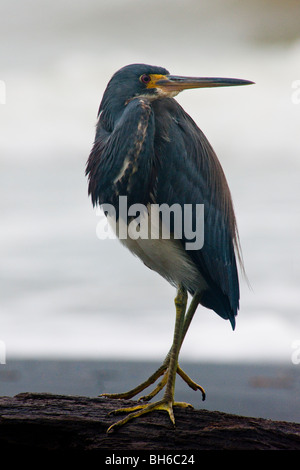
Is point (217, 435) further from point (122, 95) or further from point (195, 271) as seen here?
point (122, 95)

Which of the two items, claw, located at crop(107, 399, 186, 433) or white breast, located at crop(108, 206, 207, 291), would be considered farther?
white breast, located at crop(108, 206, 207, 291)

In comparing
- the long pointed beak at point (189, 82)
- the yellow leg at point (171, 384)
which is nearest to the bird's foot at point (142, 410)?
the yellow leg at point (171, 384)

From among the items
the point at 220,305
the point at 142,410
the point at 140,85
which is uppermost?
the point at 140,85

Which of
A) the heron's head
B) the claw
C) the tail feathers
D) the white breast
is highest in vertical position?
the heron's head

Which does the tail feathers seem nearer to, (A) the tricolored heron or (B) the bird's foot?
(A) the tricolored heron

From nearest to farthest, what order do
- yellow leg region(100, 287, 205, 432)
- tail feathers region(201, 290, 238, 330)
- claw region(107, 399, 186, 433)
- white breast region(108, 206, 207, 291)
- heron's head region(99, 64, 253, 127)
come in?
claw region(107, 399, 186, 433)
yellow leg region(100, 287, 205, 432)
white breast region(108, 206, 207, 291)
heron's head region(99, 64, 253, 127)
tail feathers region(201, 290, 238, 330)

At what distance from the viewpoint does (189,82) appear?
18.0 feet

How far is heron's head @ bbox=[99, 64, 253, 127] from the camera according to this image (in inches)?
210

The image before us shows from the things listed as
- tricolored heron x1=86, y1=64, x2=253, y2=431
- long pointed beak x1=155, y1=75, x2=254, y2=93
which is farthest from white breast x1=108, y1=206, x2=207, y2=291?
long pointed beak x1=155, y1=75, x2=254, y2=93

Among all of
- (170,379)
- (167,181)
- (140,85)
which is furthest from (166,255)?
(140,85)

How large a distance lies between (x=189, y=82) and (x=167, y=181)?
3.27ft

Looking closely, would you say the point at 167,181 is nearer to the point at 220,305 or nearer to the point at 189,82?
the point at 189,82

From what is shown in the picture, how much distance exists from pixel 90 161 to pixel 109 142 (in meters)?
0.38

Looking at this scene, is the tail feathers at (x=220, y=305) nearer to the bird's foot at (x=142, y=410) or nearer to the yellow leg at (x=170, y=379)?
the yellow leg at (x=170, y=379)
